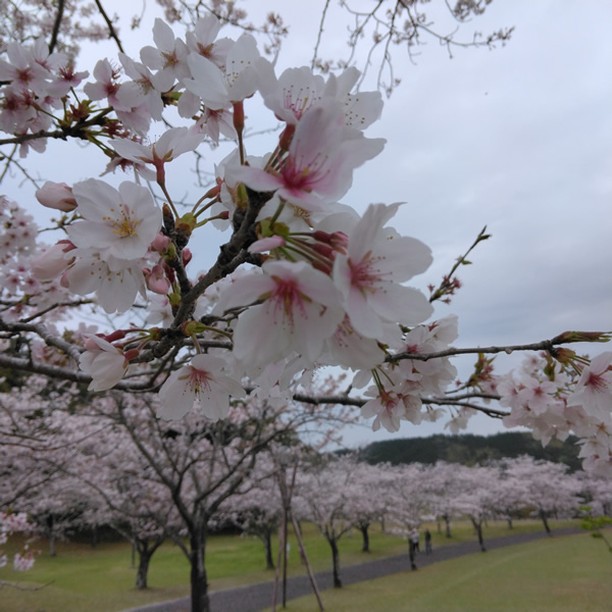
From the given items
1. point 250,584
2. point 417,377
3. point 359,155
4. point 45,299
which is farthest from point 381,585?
point 359,155

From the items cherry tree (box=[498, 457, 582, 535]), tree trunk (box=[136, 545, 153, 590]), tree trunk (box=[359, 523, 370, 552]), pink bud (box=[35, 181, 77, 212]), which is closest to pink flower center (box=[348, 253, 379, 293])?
pink bud (box=[35, 181, 77, 212])

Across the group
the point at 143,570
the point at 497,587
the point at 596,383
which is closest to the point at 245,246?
the point at 596,383

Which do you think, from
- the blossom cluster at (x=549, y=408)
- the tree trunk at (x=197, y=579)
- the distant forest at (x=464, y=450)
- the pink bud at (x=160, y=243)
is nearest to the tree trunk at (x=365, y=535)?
the distant forest at (x=464, y=450)

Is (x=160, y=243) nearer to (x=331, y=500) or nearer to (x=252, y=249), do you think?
(x=252, y=249)

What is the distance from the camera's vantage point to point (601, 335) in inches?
32.6

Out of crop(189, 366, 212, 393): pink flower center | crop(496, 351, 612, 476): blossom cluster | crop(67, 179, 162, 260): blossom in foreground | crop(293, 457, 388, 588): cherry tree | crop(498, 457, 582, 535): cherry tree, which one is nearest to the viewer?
crop(67, 179, 162, 260): blossom in foreground

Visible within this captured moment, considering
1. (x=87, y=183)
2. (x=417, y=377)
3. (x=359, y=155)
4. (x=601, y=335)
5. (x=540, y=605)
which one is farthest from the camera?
(x=540, y=605)

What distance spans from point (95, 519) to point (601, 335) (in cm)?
1628

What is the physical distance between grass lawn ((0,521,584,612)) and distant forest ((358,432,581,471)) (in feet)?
15.3

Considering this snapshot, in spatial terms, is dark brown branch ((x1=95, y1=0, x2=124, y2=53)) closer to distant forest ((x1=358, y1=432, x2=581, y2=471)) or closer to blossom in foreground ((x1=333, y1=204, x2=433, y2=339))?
blossom in foreground ((x1=333, y1=204, x2=433, y2=339))

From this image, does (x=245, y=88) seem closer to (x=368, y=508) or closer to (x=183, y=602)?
(x=183, y=602)

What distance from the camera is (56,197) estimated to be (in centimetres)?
72

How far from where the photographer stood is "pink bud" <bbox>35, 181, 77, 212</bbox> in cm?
72

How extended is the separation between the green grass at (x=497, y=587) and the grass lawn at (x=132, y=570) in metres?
3.30
